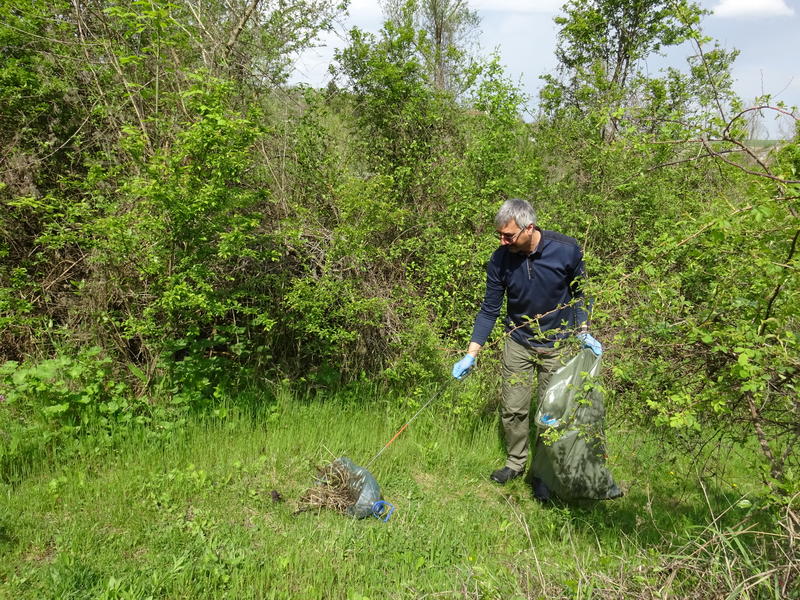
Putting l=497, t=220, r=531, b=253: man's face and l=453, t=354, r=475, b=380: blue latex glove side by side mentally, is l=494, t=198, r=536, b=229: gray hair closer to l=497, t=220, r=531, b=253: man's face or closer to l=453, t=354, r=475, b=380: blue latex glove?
l=497, t=220, r=531, b=253: man's face

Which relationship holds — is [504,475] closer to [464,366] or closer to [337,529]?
[464,366]

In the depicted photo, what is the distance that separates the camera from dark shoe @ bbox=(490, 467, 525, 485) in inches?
144

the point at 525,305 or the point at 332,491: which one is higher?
the point at 525,305

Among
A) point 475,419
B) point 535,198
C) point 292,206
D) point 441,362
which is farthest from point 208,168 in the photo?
point 535,198

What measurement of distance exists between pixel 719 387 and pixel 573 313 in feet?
3.96

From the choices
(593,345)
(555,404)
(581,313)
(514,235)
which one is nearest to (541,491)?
(555,404)

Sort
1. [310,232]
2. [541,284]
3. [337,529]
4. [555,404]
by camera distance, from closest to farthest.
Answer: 1. [337,529]
2. [555,404]
3. [541,284]
4. [310,232]

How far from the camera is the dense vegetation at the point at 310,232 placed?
7.38ft

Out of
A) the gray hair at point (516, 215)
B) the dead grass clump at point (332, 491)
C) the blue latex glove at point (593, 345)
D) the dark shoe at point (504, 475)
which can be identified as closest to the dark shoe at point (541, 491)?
the dark shoe at point (504, 475)

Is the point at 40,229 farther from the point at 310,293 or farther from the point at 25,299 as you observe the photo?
the point at 310,293

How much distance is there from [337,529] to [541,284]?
1.97 meters

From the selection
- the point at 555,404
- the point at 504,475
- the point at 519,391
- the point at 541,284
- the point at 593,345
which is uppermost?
the point at 541,284

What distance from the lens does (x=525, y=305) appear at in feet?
11.3

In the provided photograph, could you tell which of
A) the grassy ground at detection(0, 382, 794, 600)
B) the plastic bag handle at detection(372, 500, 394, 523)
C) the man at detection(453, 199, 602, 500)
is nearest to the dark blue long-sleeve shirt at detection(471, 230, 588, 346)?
the man at detection(453, 199, 602, 500)
